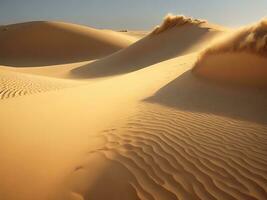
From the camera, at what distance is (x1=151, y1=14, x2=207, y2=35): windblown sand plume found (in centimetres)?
2319

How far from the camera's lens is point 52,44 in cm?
3622

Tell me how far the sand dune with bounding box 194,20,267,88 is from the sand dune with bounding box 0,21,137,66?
26.5m

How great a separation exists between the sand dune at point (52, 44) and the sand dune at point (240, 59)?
1042 inches

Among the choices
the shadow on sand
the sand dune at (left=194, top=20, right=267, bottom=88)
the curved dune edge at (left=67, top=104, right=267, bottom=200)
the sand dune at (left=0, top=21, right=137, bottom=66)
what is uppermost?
the sand dune at (left=0, top=21, right=137, bottom=66)

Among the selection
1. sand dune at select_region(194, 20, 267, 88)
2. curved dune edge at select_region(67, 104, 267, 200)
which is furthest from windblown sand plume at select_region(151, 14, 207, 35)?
curved dune edge at select_region(67, 104, 267, 200)

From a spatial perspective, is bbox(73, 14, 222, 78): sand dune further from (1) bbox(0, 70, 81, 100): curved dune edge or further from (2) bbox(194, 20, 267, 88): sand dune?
(2) bbox(194, 20, 267, 88): sand dune

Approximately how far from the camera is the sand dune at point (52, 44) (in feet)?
113

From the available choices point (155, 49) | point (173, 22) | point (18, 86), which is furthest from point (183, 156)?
point (173, 22)

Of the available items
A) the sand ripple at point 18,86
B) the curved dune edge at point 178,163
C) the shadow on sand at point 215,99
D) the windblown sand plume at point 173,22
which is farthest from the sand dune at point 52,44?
the curved dune edge at point 178,163

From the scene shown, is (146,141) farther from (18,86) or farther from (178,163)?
(18,86)

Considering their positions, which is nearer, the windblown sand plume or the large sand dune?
the large sand dune

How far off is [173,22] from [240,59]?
16.2 metres

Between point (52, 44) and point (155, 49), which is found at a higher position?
point (52, 44)

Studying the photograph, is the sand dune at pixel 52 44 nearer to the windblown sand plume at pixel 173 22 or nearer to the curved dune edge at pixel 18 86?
the windblown sand plume at pixel 173 22
